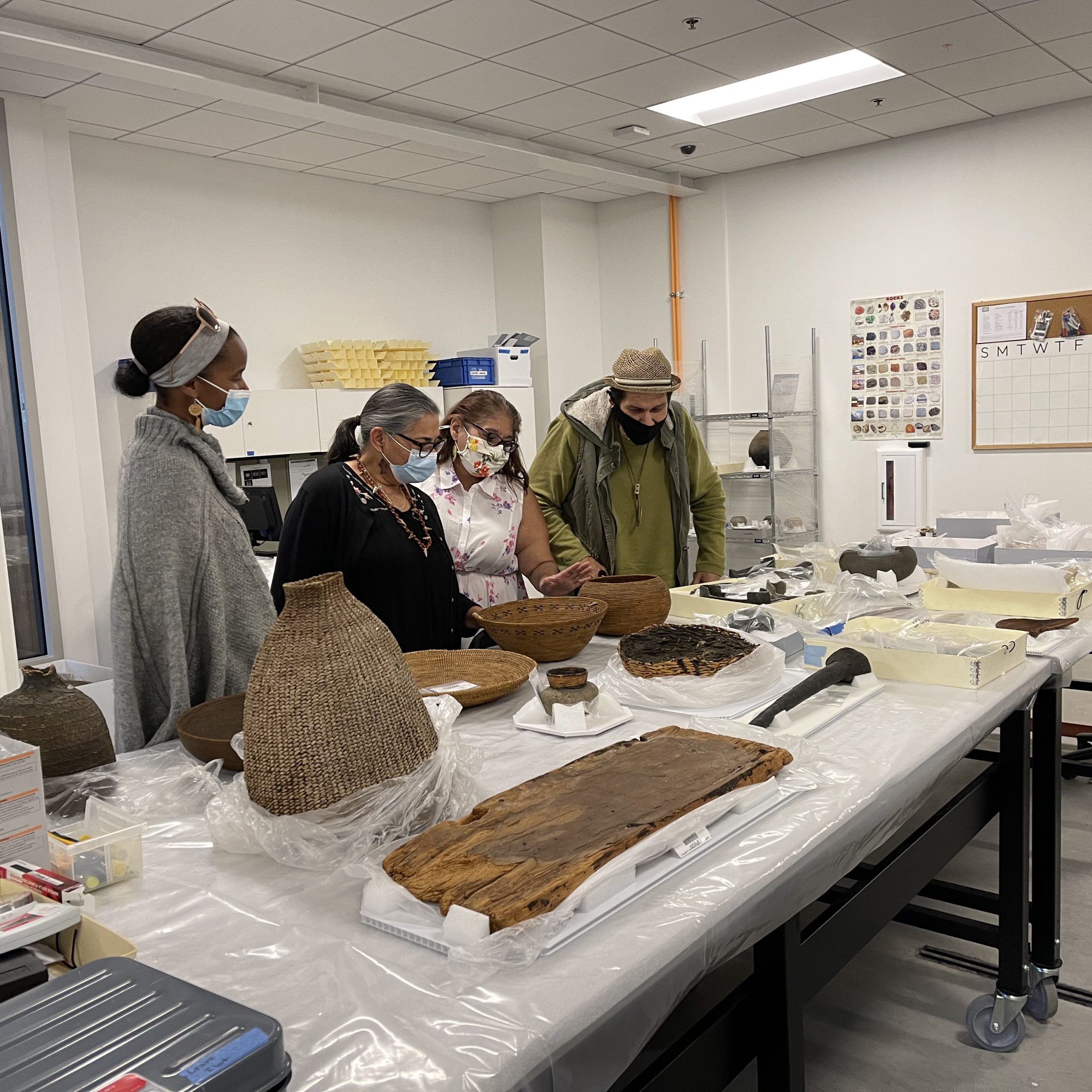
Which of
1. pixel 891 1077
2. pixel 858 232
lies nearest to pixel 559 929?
pixel 891 1077

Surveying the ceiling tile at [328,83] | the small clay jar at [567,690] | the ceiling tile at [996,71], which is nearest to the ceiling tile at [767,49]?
the ceiling tile at [996,71]

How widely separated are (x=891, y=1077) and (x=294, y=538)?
170cm

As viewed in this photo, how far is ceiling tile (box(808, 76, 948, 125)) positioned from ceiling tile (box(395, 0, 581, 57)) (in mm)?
1551

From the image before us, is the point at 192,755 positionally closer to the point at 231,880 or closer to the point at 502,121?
the point at 231,880

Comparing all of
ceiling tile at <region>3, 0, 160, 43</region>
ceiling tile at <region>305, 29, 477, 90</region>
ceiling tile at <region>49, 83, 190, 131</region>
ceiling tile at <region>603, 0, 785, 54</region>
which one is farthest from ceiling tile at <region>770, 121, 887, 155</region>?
ceiling tile at <region>3, 0, 160, 43</region>

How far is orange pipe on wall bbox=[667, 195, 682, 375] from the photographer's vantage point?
624cm

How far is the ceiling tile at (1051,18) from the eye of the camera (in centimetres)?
354

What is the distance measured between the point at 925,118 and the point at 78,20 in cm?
380

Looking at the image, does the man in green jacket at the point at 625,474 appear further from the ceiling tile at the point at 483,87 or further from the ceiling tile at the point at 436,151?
the ceiling tile at the point at 436,151

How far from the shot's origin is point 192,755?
150 cm

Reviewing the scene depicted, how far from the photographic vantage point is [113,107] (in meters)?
4.05

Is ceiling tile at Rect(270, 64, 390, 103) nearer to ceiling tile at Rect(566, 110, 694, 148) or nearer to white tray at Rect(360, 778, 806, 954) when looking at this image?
ceiling tile at Rect(566, 110, 694, 148)

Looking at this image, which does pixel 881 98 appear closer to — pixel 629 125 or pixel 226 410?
pixel 629 125

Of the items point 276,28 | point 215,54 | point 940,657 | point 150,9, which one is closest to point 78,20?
point 150,9
